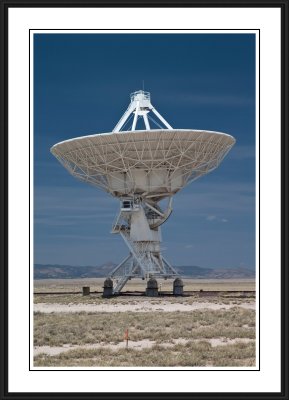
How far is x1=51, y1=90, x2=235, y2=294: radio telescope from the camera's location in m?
44.2

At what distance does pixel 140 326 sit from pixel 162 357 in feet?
27.9

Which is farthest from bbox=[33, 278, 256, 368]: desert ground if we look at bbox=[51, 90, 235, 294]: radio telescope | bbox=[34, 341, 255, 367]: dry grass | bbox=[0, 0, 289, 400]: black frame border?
bbox=[51, 90, 235, 294]: radio telescope

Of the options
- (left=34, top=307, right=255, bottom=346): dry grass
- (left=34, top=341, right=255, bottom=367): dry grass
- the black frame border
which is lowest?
(left=34, top=307, right=255, bottom=346): dry grass

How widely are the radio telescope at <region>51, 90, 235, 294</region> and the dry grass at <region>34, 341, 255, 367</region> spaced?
25566 millimetres

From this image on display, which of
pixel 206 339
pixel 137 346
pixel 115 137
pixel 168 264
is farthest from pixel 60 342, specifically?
pixel 168 264

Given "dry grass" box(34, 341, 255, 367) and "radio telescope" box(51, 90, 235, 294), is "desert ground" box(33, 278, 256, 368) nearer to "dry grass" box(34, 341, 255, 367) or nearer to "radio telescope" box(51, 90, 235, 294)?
"dry grass" box(34, 341, 255, 367)

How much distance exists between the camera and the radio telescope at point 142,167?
4425 cm

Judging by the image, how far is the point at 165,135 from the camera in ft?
142

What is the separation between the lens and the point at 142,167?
4762 centimetres
